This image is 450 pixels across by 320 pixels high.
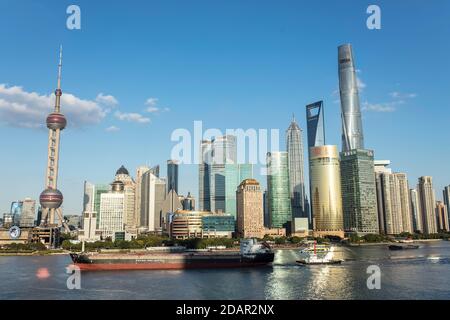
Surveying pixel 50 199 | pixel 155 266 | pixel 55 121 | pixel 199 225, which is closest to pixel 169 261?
pixel 155 266

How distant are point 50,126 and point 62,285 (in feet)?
417

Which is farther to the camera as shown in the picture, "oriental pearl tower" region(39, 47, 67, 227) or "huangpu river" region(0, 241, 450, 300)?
"oriental pearl tower" region(39, 47, 67, 227)

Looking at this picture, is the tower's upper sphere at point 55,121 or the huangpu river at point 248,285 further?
the tower's upper sphere at point 55,121

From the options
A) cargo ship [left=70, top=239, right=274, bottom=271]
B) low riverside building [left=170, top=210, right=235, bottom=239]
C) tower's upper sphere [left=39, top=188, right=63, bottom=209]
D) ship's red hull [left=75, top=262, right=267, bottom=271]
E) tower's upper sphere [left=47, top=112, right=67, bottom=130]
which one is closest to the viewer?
ship's red hull [left=75, top=262, right=267, bottom=271]

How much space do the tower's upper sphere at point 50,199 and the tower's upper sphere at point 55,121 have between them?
25715 millimetres

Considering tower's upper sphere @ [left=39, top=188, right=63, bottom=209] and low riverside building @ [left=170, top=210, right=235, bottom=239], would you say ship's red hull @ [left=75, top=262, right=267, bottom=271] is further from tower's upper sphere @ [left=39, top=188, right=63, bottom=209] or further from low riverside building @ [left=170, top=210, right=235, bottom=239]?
low riverside building @ [left=170, top=210, right=235, bottom=239]

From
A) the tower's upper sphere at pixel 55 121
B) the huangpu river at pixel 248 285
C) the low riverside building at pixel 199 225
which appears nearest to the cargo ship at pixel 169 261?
the huangpu river at pixel 248 285

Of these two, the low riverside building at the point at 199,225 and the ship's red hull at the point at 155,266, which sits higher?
the low riverside building at the point at 199,225

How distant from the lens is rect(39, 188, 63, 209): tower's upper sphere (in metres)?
156

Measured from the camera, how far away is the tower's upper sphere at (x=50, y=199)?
6142 inches

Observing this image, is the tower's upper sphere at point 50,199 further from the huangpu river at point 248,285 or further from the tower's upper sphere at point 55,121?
the huangpu river at point 248,285

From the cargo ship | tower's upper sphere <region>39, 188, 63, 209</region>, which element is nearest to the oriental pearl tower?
tower's upper sphere <region>39, 188, 63, 209</region>

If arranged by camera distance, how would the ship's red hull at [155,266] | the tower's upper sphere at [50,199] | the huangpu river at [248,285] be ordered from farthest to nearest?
the tower's upper sphere at [50,199] < the ship's red hull at [155,266] < the huangpu river at [248,285]
